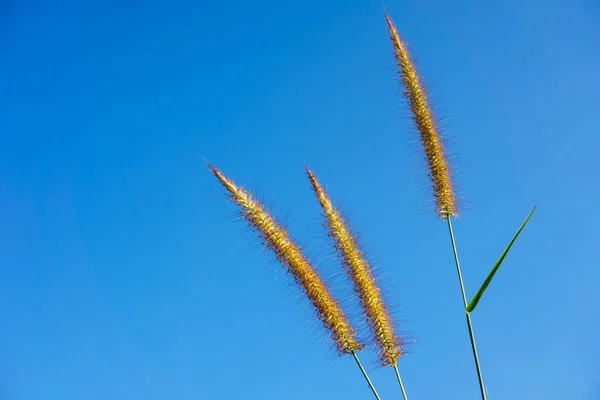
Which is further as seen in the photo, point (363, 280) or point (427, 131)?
point (427, 131)

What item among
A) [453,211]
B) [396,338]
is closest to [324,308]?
[396,338]

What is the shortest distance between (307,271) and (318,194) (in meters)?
0.79

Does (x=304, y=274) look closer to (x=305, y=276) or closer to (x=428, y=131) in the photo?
(x=305, y=276)

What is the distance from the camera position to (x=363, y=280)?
575 centimetres

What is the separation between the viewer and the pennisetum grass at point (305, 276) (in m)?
5.56

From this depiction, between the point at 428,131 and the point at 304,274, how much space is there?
92.0 inches

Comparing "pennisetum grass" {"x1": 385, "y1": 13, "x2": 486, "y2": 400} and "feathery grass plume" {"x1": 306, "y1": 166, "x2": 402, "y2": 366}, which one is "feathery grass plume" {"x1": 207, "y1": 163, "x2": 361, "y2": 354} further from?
"pennisetum grass" {"x1": 385, "y1": 13, "x2": 486, "y2": 400}

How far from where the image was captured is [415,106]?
6535 millimetres

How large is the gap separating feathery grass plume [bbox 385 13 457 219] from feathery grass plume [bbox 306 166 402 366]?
4.54 feet

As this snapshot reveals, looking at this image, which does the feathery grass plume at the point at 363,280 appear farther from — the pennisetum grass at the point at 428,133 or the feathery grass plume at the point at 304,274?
the pennisetum grass at the point at 428,133

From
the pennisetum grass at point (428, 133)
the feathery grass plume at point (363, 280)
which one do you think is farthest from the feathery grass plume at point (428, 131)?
the feathery grass plume at point (363, 280)

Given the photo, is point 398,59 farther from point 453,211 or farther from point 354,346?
point 354,346

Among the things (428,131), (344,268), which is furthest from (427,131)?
(344,268)

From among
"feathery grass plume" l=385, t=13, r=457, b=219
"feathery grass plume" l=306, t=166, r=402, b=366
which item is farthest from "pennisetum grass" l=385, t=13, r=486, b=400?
"feathery grass plume" l=306, t=166, r=402, b=366
